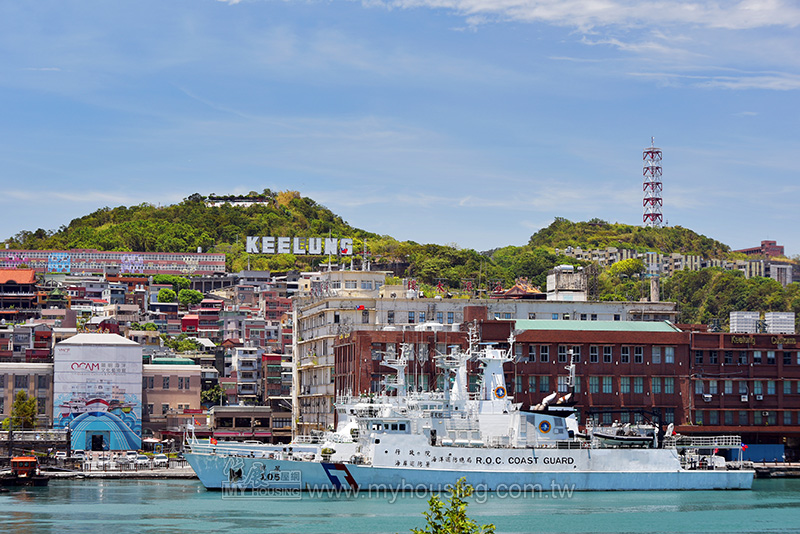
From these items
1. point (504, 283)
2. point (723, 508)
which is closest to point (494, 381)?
point (723, 508)

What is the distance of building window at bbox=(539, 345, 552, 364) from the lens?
80938mm

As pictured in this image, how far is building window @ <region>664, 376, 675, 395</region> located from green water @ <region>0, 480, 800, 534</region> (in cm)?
1649

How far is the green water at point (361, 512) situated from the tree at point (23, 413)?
22191mm

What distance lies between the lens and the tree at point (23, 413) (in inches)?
3418

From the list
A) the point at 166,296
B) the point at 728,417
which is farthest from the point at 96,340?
the point at 166,296

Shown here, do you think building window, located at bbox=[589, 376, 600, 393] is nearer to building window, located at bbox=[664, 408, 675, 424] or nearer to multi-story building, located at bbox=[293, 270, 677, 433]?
building window, located at bbox=[664, 408, 675, 424]

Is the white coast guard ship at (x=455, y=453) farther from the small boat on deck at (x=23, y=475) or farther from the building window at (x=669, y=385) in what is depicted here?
the building window at (x=669, y=385)

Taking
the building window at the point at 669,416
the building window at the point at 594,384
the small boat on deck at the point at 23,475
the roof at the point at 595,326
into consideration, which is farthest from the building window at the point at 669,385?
the small boat on deck at the point at 23,475

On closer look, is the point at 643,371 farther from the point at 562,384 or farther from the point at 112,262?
the point at 112,262

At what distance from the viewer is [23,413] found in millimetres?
87562

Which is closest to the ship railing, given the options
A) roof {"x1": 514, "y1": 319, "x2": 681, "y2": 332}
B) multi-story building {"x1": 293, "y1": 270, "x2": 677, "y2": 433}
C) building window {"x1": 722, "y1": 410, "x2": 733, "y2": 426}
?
building window {"x1": 722, "y1": 410, "x2": 733, "y2": 426}

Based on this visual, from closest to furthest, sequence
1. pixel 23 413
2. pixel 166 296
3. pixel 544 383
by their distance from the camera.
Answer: pixel 544 383 → pixel 23 413 → pixel 166 296

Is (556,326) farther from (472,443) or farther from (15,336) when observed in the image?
A: (15,336)

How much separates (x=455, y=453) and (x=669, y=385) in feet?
89.7
